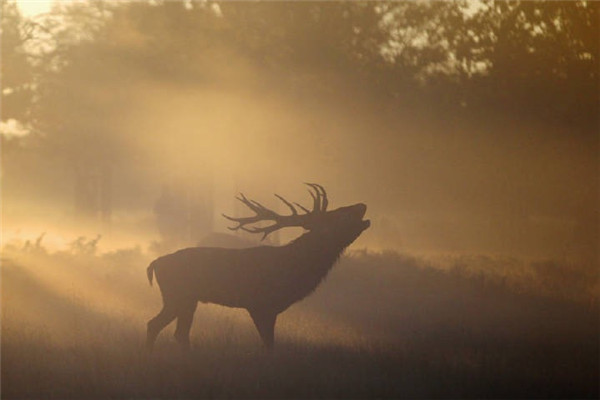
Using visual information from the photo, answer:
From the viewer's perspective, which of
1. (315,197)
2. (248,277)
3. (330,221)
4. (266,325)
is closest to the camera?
(266,325)

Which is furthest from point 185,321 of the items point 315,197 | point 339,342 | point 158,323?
point 315,197

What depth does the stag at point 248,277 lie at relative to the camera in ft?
43.3

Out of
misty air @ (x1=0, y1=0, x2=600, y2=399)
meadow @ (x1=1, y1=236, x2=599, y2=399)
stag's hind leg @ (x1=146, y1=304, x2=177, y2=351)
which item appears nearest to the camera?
meadow @ (x1=1, y1=236, x2=599, y2=399)

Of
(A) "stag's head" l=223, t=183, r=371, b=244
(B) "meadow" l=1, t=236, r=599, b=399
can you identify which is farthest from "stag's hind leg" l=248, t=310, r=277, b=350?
(A) "stag's head" l=223, t=183, r=371, b=244

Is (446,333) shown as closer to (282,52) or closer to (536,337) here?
(536,337)

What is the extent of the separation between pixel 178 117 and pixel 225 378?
19642 millimetres

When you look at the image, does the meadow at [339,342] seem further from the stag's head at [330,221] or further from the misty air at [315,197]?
the stag's head at [330,221]

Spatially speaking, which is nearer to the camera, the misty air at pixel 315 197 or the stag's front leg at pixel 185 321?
the misty air at pixel 315 197

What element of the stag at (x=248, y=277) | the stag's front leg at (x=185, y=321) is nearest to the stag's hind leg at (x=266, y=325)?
the stag at (x=248, y=277)

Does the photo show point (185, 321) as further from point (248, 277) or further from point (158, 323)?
point (248, 277)

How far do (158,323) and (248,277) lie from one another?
1.16 metres

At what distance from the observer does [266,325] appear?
1313cm

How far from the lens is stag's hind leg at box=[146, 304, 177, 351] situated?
13.2 m

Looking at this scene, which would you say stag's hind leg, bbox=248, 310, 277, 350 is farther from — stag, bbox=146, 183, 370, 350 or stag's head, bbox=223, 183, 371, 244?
stag's head, bbox=223, 183, 371, 244
